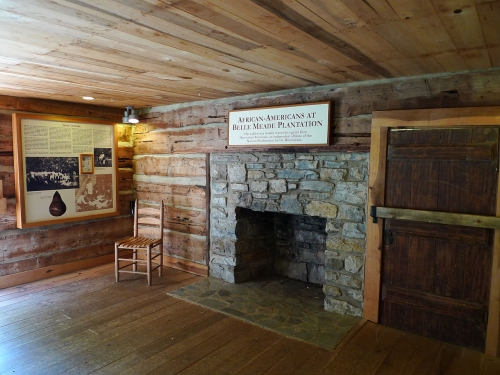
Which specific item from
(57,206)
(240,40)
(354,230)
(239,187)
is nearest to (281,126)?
(239,187)

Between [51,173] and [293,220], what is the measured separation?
10.1ft

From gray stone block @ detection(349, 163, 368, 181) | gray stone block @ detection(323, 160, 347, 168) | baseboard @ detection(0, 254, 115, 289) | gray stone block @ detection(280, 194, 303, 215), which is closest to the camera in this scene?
gray stone block @ detection(349, 163, 368, 181)

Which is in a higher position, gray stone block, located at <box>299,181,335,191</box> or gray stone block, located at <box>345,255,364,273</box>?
gray stone block, located at <box>299,181,335,191</box>

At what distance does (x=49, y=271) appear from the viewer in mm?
4539

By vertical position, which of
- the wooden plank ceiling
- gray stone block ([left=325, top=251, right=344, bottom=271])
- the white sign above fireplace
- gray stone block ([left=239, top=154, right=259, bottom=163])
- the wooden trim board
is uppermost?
the wooden plank ceiling

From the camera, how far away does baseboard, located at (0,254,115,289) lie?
422 centimetres

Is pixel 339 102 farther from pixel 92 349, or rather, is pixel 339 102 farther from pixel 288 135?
pixel 92 349

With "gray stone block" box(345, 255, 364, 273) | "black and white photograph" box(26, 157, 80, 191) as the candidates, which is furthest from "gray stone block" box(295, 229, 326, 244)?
"black and white photograph" box(26, 157, 80, 191)

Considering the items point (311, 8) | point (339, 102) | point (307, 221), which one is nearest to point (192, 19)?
point (311, 8)

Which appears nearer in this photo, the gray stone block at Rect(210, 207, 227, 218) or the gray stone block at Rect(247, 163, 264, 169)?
the gray stone block at Rect(247, 163, 264, 169)

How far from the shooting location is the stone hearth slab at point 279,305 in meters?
3.19

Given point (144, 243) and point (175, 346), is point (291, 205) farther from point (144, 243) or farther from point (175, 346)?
point (144, 243)

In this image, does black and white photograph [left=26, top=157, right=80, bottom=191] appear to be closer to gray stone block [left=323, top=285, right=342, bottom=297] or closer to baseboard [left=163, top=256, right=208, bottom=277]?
baseboard [left=163, top=256, right=208, bottom=277]

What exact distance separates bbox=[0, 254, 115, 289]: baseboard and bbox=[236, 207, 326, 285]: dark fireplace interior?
2.12 metres
